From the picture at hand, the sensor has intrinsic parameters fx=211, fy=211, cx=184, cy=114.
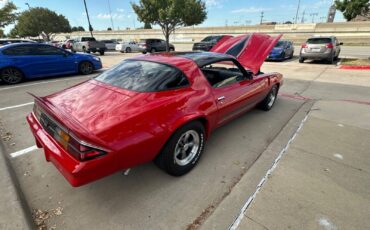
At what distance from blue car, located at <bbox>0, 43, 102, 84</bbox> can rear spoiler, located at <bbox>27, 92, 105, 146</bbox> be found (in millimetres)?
6433

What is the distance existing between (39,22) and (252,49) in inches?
2390

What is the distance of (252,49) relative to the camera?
5.07 metres

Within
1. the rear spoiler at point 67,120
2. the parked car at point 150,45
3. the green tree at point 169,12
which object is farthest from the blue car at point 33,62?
the green tree at point 169,12

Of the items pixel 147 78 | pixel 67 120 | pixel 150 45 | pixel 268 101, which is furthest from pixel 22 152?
pixel 150 45

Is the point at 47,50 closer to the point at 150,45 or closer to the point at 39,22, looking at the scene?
the point at 150,45

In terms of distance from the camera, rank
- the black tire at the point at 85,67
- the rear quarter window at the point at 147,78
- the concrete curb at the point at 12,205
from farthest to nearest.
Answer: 1. the black tire at the point at 85,67
2. the rear quarter window at the point at 147,78
3. the concrete curb at the point at 12,205

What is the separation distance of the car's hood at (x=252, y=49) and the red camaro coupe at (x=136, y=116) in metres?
1.49

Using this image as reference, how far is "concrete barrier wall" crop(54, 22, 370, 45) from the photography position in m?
34.7

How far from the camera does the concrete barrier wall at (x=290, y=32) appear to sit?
3469 cm

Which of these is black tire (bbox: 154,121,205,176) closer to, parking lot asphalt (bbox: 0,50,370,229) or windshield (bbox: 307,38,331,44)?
parking lot asphalt (bbox: 0,50,370,229)

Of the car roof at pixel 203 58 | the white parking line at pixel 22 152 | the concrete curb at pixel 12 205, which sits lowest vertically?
the white parking line at pixel 22 152

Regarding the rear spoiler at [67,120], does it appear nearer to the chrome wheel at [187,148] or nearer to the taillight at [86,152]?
the taillight at [86,152]

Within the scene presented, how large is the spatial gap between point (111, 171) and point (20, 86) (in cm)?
722

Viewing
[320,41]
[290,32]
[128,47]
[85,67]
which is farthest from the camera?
[290,32]
